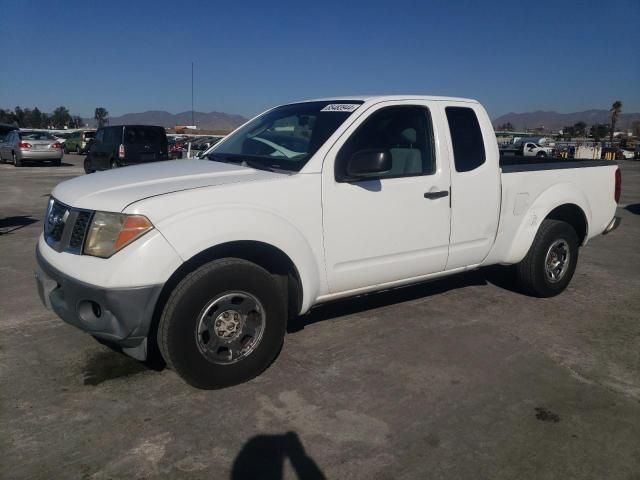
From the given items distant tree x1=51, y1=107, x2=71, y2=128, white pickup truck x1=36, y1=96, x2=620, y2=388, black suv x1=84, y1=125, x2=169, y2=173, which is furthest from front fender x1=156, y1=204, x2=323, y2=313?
distant tree x1=51, y1=107, x2=71, y2=128

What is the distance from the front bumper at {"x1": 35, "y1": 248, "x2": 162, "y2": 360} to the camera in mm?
2881

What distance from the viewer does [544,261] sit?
5043 mm

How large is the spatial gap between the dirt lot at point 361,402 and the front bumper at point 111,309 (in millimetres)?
458

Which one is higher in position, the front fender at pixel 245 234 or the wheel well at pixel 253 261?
the front fender at pixel 245 234

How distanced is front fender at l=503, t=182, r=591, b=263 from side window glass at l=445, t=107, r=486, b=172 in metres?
0.81

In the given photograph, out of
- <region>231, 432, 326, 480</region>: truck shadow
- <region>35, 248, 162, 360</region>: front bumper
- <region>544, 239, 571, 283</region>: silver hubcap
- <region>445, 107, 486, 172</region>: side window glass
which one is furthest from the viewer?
<region>544, 239, 571, 283</region>: silver hubcap

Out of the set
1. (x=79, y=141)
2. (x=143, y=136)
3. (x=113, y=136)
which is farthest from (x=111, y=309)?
(x=79, y=141)

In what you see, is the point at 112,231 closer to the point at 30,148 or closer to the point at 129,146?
the point at 129,146

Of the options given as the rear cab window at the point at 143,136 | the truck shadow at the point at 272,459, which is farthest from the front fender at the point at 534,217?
the rear cab window at the point at 143,136

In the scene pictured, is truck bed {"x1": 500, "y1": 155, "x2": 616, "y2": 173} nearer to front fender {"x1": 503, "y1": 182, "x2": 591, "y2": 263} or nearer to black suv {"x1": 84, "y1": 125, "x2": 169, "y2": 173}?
front fender {"x1": 503, "y1": 182, "x2": 591, "y2": 263}

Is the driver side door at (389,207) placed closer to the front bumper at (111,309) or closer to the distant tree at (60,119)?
the front bumper at (111,309)

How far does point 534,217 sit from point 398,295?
1.46 meters

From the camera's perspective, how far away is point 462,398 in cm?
328

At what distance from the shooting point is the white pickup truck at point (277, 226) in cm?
298
